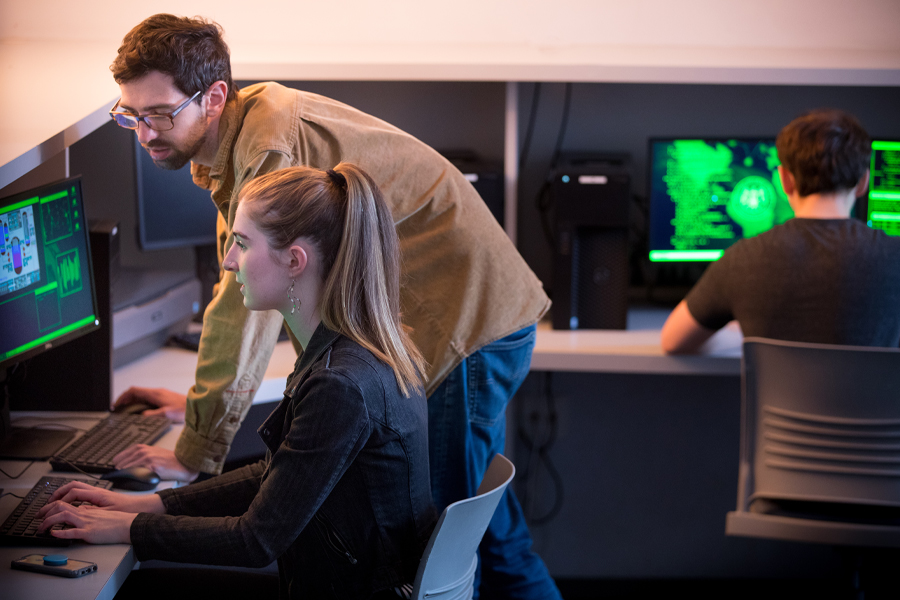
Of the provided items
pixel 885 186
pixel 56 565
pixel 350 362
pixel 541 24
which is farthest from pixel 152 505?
pixel 885 186

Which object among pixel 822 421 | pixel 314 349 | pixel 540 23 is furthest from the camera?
pixel 540 23

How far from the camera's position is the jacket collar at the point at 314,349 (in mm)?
1166

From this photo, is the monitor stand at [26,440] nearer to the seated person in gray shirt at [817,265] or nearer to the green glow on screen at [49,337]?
the green glow on screen at [49,337]

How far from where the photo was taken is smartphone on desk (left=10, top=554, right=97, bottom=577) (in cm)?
109

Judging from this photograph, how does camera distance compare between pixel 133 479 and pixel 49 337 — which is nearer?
pixel 133 479

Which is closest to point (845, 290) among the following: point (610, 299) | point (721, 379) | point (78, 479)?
point (610, 299)

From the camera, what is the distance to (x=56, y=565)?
1.10m

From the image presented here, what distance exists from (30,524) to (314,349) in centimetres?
48

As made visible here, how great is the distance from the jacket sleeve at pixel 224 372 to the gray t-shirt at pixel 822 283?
1.02 m

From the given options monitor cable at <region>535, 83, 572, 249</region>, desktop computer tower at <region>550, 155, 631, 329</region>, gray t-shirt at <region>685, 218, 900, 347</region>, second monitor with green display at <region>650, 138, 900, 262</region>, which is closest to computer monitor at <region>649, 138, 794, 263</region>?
second monitor with green display at <region>650, 138, 900, 262</region>

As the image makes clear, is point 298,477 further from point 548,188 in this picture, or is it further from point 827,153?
point 548,188

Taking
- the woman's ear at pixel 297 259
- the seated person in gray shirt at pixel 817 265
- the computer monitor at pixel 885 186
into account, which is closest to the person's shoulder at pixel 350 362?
the woman's ear at pixel 297 259

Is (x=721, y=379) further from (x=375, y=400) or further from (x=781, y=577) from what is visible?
(x=375, y=400)

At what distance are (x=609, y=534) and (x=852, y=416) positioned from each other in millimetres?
1181
